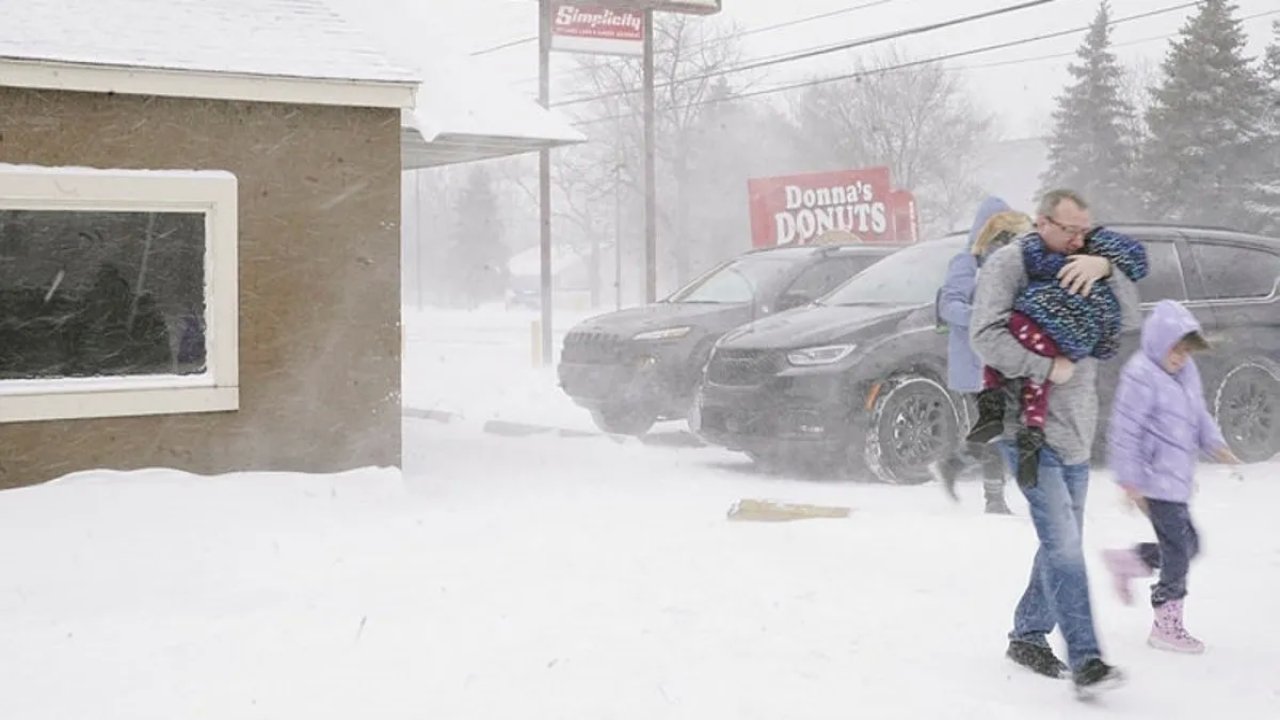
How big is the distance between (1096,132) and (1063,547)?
148 feet

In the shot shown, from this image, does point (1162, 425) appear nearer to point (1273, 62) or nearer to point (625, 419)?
point (625, 419)

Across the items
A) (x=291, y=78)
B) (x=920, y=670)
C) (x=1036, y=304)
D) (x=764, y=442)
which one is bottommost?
(x=920, y=670)

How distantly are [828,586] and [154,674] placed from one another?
9.81 feet

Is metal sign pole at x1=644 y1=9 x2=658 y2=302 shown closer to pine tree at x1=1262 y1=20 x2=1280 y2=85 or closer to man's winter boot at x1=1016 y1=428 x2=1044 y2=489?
man's winter boot at x1=1016 y1=428 x2=1044 y2=489

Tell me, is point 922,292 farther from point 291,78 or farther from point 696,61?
point 696,61

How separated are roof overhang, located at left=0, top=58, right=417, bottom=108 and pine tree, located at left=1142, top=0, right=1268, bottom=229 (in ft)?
120

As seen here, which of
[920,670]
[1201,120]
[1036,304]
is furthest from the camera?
[1201,120]

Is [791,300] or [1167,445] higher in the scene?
[791,300]

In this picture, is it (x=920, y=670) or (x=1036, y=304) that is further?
(x=920, y=670)

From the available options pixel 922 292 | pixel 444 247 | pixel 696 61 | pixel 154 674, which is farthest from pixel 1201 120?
pixel 444 247

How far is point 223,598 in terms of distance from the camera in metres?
6.39

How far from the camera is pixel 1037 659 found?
508cm

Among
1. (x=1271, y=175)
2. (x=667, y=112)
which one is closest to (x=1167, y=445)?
(x=1271, y=175)

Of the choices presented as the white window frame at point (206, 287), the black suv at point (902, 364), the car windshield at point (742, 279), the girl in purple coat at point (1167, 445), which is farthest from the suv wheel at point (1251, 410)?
the white window frame at point (206, 287)
